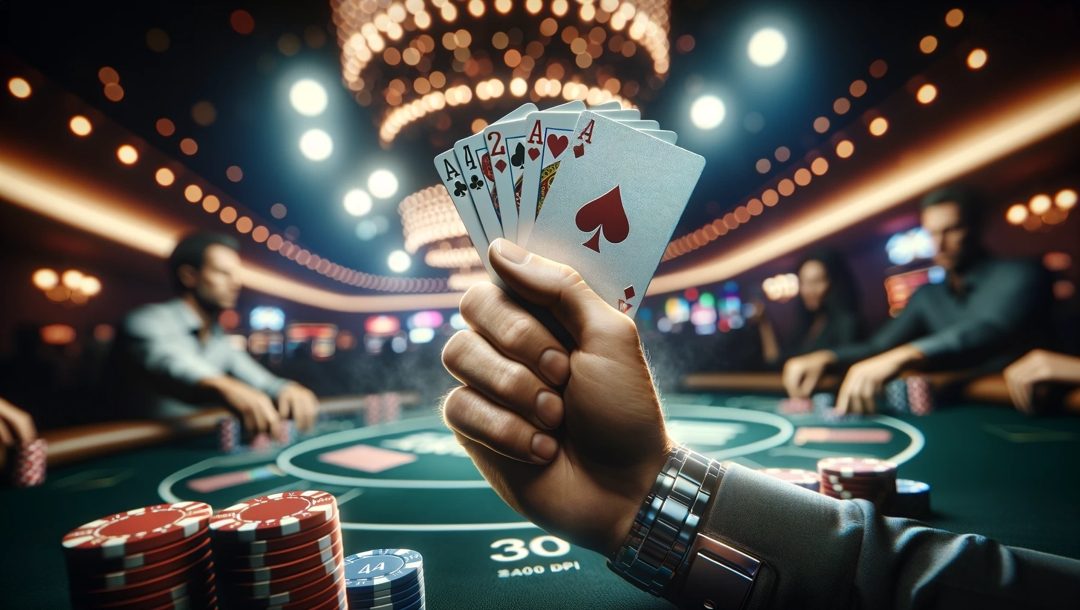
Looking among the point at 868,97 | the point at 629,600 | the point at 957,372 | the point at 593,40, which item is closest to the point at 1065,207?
the point at 957,372

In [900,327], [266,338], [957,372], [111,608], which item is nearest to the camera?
[111,608]

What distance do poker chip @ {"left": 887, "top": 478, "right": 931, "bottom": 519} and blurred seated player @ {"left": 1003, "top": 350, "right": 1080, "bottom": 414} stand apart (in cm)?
288

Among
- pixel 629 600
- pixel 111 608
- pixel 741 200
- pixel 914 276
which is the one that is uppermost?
pixel 741 200

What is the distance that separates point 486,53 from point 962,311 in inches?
208

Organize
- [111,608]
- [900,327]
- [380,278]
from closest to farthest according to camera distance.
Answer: [111,608]
[900,327]
[380,278]

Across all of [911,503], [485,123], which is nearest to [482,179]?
[911,503]

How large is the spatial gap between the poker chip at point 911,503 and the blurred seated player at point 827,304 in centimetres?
548

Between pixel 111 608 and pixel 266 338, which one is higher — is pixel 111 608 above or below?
below

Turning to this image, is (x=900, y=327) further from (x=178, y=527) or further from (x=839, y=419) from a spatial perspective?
(x=178, y=527)

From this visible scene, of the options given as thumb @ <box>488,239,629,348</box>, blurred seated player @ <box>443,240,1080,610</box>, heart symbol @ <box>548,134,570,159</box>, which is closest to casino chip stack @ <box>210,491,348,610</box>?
blurred seated player @ <box>443,240,1080,610</box>

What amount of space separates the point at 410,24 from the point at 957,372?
577 cm

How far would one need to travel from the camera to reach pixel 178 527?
100cm

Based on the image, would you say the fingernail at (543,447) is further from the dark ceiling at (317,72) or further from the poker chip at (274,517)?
the dark ceiling at (317,72)

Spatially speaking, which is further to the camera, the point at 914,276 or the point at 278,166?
the point at 278,166
